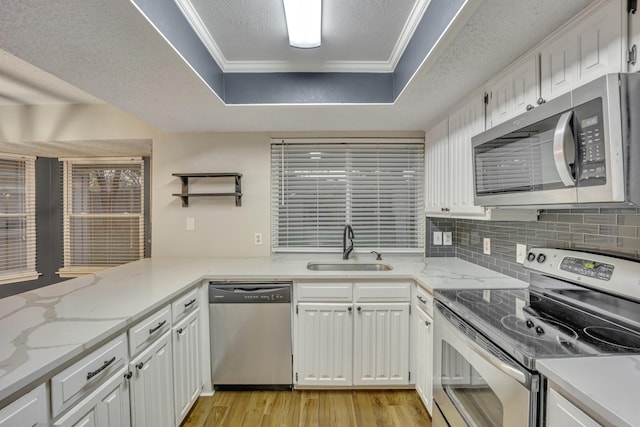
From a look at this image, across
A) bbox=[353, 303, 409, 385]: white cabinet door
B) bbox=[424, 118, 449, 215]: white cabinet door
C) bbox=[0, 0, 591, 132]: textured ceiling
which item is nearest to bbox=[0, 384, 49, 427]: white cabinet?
bbox=[0, 0, 591, 132]: textured ceiling

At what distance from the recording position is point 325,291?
2.05 meters

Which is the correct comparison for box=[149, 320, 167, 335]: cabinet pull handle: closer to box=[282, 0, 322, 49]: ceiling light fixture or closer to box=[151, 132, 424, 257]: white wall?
box=[151, 132, 424, 257]: white wall

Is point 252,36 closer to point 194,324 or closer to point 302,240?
point 302,240

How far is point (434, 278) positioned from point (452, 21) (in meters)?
1.47

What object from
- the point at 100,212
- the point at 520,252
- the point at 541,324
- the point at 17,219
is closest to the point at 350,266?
the point at 520,252

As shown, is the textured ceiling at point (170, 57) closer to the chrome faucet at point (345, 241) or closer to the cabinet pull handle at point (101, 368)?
the chrome faucet at point (345, 241)

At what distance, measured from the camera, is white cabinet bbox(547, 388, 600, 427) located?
73 cm

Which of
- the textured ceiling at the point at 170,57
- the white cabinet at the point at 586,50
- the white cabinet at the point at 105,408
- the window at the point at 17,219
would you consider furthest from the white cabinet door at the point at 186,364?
the window at the point at 17,219

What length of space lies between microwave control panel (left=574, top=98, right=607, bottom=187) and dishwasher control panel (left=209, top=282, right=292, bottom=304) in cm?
Result: 172

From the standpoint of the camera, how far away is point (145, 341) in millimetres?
1371

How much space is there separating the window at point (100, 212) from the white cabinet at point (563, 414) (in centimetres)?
356

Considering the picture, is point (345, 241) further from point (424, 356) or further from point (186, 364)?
point (186, 364)

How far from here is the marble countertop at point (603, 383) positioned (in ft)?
2.10

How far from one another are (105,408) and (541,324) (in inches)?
70.9
